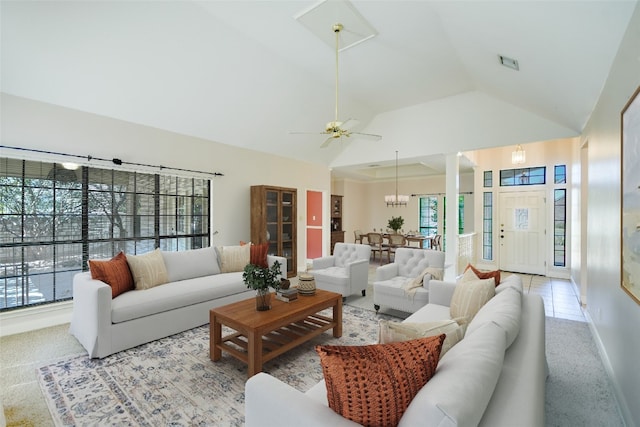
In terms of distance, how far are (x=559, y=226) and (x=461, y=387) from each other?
264 inches

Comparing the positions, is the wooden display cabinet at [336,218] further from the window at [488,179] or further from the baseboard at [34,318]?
the baseboard at [34,318]

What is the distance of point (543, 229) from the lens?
6.08 meters

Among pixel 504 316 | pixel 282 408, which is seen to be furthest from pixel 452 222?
pixel 282 408

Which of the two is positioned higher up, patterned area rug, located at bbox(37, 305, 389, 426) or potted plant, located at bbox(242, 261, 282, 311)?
potted plant, located at bbox(242, 261, 282, 311)

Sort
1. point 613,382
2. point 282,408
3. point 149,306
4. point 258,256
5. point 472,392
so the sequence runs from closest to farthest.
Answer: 1. point 472,392
2. point 282,408
3. point 613,382
4. point 149,306
5. point 258,256

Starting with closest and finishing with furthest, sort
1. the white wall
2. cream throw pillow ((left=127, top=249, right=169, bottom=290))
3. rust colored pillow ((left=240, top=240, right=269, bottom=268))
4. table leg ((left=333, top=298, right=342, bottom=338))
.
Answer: the white wall → table leg ((left=333, top=298, right=342, bottom=338)) → cream throw pillow ((left=127, top=249, right=169, bottom=290)) → rust colored pillow ((left=240, top=240, right=269, bottom=268))

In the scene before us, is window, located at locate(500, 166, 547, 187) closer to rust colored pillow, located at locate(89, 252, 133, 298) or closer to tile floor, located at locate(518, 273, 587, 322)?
tile floor, located at locate(518, 273, 587, 322)

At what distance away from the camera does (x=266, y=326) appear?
2.29 meters

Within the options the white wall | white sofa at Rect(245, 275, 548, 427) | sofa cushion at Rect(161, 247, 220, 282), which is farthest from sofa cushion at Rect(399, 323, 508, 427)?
sofa cushion at Rect(161, 247, 220, 282)

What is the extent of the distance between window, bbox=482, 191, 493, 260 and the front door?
0.64 feet

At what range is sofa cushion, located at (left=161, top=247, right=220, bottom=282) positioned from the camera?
3.57 metres

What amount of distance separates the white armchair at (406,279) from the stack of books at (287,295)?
1204 millimetres

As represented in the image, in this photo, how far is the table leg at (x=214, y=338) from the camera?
8.29 feet

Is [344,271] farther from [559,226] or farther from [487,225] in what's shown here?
[559,226]
